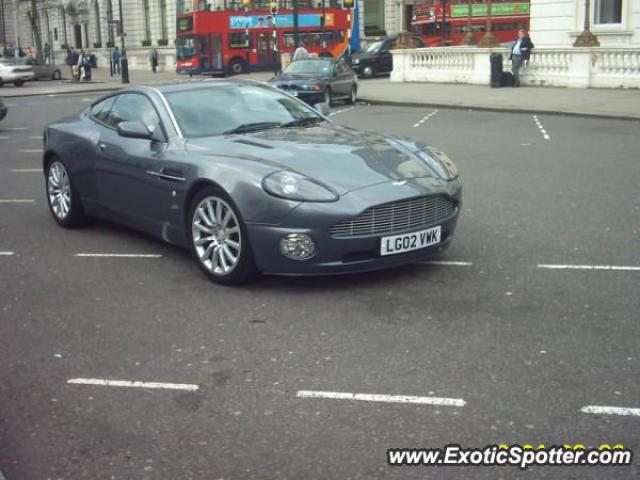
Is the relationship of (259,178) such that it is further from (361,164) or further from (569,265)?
(569,265)

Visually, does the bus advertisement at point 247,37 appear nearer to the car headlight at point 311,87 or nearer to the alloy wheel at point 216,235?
the car headlight at point 311,87

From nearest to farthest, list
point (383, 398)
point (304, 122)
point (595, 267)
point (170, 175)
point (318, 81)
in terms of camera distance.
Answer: point (383, 398)
point (595, 267)
point (170, 175)
point (304, 122)
point (318, 81)

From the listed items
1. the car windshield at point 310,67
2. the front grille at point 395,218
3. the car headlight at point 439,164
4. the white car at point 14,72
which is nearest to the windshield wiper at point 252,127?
the car headlight at point 439,164

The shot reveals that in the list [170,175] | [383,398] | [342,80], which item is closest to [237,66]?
[342,80]

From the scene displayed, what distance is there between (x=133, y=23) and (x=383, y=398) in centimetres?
6699

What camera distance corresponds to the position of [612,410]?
4.09 metres

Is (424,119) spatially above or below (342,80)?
below

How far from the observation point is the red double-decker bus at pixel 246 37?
152 feet

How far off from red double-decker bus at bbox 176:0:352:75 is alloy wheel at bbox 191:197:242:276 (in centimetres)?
4025

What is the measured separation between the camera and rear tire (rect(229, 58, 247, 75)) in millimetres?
47000

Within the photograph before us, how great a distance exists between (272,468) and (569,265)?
3.75 metres

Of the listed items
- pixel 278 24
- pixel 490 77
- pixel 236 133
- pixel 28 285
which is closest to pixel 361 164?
pixel 236 133

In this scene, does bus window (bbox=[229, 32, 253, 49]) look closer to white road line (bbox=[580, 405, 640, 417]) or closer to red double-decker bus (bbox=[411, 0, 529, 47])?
red double-decker bus (bbox=[411, 0, 529, 47])

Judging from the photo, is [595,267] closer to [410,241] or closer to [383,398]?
[410,241]
